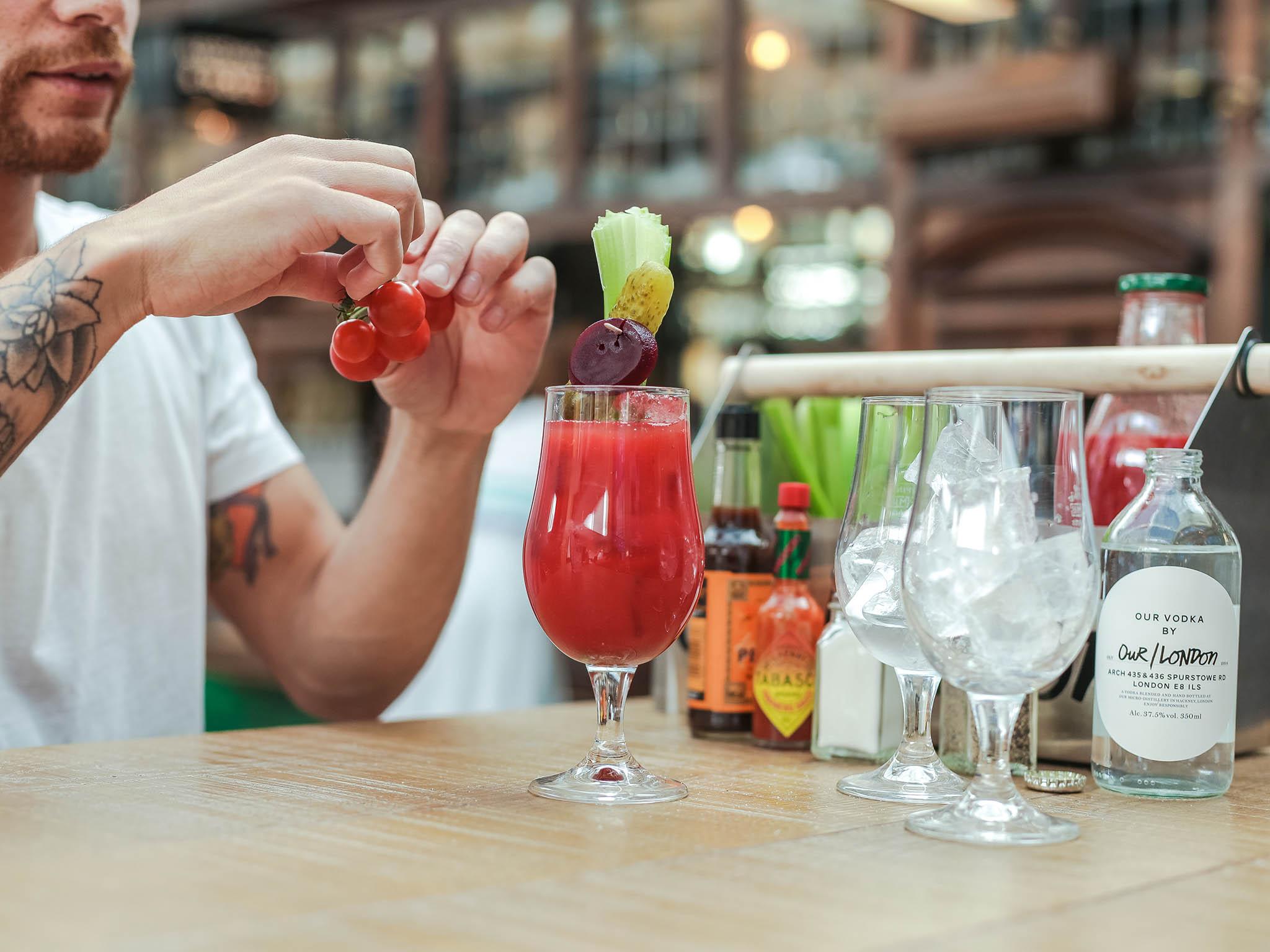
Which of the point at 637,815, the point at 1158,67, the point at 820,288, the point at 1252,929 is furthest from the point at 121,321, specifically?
the point at 820,288

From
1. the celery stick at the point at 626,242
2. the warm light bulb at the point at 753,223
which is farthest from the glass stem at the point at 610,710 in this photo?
the warm light bulb at the point at 753,223

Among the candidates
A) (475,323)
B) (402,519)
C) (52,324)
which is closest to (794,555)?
(475,323)

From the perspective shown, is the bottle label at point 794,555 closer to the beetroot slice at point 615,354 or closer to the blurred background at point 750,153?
the beetroot slice at point 615,354

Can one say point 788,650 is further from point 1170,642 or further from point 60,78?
point 60,78

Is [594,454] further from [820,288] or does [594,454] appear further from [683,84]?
[683,84]

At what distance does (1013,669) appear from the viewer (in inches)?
31.6

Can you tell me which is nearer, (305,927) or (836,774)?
(305,927)

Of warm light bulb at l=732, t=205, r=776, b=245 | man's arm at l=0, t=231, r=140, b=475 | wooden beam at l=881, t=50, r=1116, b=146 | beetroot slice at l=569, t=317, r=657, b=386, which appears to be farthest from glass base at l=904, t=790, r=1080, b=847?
warm light bulb at l=732, t=205, r=776, b=245

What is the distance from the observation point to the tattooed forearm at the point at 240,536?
1701mm

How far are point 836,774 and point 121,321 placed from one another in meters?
0.64

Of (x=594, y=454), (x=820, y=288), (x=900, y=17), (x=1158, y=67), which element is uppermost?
(x=900, y=17)

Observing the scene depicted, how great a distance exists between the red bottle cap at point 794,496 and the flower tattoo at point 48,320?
57cm

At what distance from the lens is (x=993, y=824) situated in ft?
2.72

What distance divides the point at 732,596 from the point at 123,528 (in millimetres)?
797
